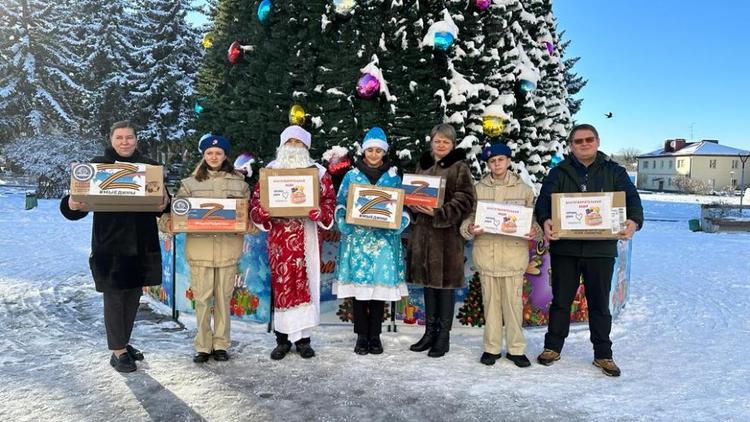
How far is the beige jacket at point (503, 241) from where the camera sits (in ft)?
15.0

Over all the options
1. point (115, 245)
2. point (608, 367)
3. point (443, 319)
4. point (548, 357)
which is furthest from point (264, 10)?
point (608, 367)

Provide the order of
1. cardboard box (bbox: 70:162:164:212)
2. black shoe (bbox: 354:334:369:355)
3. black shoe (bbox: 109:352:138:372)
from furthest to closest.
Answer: black shoe (bbox: 354:334:369:355) < black shoe (bbox: 109:352:138:372) < cardboard box (bbox: 70:162:164:212)

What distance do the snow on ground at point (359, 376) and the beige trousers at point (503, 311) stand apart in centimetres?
19

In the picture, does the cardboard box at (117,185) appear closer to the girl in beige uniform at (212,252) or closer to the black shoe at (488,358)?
the girl in beige uniform at (212,252)

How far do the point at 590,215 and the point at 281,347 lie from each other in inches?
117

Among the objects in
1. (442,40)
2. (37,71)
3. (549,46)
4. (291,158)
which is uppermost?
(37,71)

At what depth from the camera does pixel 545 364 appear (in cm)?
469

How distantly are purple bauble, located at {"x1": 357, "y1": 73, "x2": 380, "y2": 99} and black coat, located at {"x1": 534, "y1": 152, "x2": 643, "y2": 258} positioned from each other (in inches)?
91.3

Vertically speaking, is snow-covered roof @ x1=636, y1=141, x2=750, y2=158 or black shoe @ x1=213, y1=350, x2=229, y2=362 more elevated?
snow-covered roof @ x1=636, y1=141, x2=750, y2=158

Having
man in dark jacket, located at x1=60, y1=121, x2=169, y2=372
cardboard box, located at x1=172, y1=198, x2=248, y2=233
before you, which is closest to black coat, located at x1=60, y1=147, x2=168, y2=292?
man in dark jacket, located at x1=60, y1=121, x2=169, y2=372

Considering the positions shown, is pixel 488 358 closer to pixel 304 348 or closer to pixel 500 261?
pixel 500 261

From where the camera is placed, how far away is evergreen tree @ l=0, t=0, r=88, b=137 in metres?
30.1

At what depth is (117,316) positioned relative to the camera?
439 centimetres

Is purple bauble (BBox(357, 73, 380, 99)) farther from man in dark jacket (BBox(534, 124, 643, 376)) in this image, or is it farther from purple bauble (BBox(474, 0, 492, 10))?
man in dark jacket (BBox(534, 124, 643, 376))
